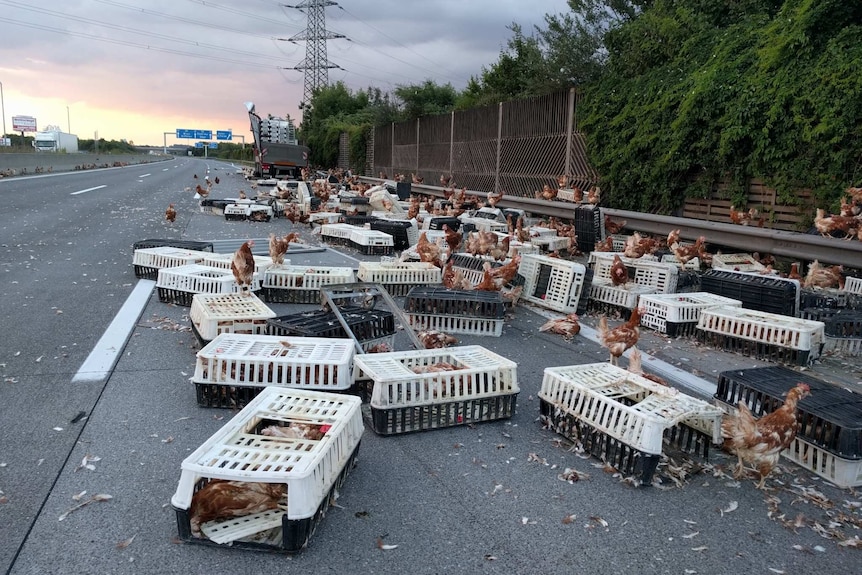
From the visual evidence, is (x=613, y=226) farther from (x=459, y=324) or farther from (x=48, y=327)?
(x=48, y=327)

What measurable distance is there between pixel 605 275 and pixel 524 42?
21.6 metres

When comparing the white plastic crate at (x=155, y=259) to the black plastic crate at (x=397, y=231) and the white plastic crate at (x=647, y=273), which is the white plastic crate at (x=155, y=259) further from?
the white plastic crate at (x=647, y=273)

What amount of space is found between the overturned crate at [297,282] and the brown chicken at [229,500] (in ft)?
14.8

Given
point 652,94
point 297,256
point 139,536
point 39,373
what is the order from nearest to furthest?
point 139,536, point 39,373, point 297,256, point 652,94

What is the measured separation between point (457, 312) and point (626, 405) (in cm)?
276

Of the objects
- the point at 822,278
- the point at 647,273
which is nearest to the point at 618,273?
the point at 647,273

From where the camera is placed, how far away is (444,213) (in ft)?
52.5

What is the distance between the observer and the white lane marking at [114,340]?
192 inches

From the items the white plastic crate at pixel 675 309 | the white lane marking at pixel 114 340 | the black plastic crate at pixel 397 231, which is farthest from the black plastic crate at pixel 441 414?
the black plastic crate at pixel 397 231

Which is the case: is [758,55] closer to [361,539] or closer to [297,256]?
[297,256]

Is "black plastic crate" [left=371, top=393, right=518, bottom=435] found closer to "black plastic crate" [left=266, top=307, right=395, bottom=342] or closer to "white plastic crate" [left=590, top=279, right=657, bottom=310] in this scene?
"black plastic crate" [left=266, top=307, right=395, bottom=342]

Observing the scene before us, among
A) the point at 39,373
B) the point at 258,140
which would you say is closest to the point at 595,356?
the point at 39,373

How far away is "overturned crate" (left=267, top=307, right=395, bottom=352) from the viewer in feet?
17.1

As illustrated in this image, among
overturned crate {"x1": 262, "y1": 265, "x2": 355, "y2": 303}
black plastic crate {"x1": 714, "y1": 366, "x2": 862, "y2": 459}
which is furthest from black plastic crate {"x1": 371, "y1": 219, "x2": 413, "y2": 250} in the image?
black plastic crate {"x1": 714, "y1": 366, "x2": 862, "y2": 459}
